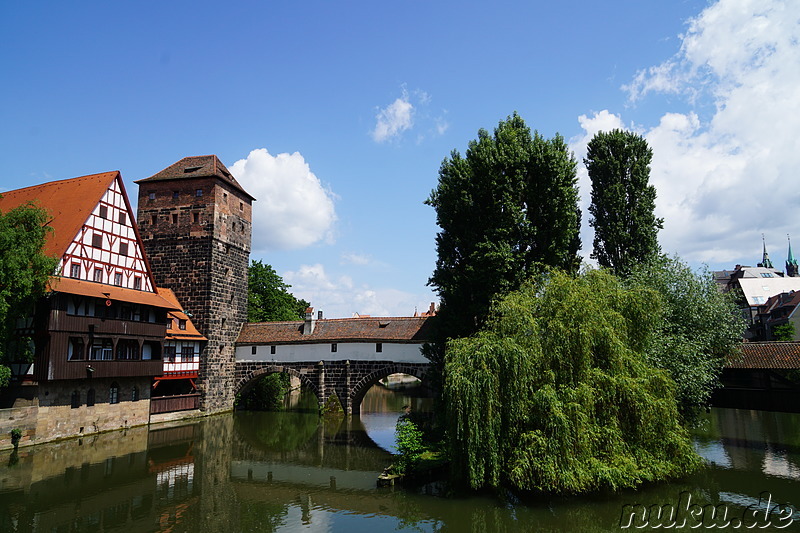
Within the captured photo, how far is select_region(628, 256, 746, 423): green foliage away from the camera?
1881 centimetres

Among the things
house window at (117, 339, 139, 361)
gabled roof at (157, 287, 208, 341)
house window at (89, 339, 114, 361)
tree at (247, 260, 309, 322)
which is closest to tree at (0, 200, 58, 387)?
house window at (89, 339, 114, 361)

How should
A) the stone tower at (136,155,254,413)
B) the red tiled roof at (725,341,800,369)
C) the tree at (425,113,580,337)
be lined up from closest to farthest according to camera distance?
the red tiled roof at (725,341,800,369) < the tree at (425,113,580,337) < the stone tower at (136,155,254,413)

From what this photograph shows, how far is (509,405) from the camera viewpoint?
47.7 feet

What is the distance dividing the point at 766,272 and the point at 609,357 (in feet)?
267

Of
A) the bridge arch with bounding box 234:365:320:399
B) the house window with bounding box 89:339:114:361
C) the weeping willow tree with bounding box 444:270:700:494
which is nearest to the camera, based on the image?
the weeping willow tree with bounding box 444:270:700:494

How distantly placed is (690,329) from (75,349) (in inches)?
1066

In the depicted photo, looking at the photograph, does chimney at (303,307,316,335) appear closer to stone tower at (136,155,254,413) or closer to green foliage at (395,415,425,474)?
stone tower at (136,155,254,413)

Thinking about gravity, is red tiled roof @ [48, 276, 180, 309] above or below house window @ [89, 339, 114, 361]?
above

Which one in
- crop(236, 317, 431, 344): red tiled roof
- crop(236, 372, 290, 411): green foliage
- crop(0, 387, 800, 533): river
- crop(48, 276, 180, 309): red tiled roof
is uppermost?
crop(48, 276, 180, 309): red tiled roof

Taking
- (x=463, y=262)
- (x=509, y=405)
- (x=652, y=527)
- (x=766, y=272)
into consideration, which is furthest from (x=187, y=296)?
(x=766, y=272)

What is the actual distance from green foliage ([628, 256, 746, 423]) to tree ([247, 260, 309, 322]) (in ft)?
108

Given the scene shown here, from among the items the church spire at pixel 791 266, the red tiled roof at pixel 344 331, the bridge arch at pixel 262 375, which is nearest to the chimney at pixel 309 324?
the red tiled roof at pixel 344 331

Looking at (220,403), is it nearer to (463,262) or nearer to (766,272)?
(463,262)

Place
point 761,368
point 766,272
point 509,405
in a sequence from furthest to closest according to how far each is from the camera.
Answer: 1. point 766,272
2. point 761,368
3. point 509,405
